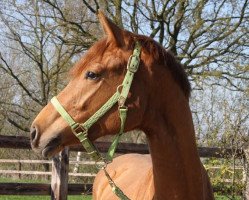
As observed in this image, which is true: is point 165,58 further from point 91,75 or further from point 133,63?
point 91,75

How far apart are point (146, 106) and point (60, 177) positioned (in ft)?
16.0

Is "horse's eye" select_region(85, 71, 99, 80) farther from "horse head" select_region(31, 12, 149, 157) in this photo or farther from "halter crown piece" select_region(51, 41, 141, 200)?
"halter crown piece" select_region(51, 41, 141, 200)

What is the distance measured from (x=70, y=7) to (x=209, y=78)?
534 centimetres

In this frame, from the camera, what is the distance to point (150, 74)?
9.04 feet

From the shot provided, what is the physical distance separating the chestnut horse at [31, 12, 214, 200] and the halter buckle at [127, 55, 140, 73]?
1.2 inches

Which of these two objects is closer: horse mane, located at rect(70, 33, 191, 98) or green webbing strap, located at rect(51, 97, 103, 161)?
green webbing strap, located at rect(51, 97, 103, 161)

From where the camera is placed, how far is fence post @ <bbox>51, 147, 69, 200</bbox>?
23.9 feet

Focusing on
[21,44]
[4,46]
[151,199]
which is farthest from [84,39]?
[151,199]

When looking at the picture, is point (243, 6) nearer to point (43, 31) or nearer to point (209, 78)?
point (209, 78)

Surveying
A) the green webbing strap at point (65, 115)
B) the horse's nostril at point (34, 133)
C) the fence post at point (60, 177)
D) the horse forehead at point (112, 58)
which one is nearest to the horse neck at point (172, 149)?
the horse forehead at point (112, 58)

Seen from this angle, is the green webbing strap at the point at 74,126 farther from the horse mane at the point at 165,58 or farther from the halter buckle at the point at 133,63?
the horse mane at the point at 165,58

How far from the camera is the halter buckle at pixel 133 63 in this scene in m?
2.70

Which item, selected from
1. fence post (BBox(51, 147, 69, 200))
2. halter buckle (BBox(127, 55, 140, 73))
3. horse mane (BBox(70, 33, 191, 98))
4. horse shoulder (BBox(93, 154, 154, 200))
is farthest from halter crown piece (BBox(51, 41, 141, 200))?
fence post (BBox(51, 147, 69, 200))

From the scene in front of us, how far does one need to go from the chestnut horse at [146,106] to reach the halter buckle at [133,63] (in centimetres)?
3
